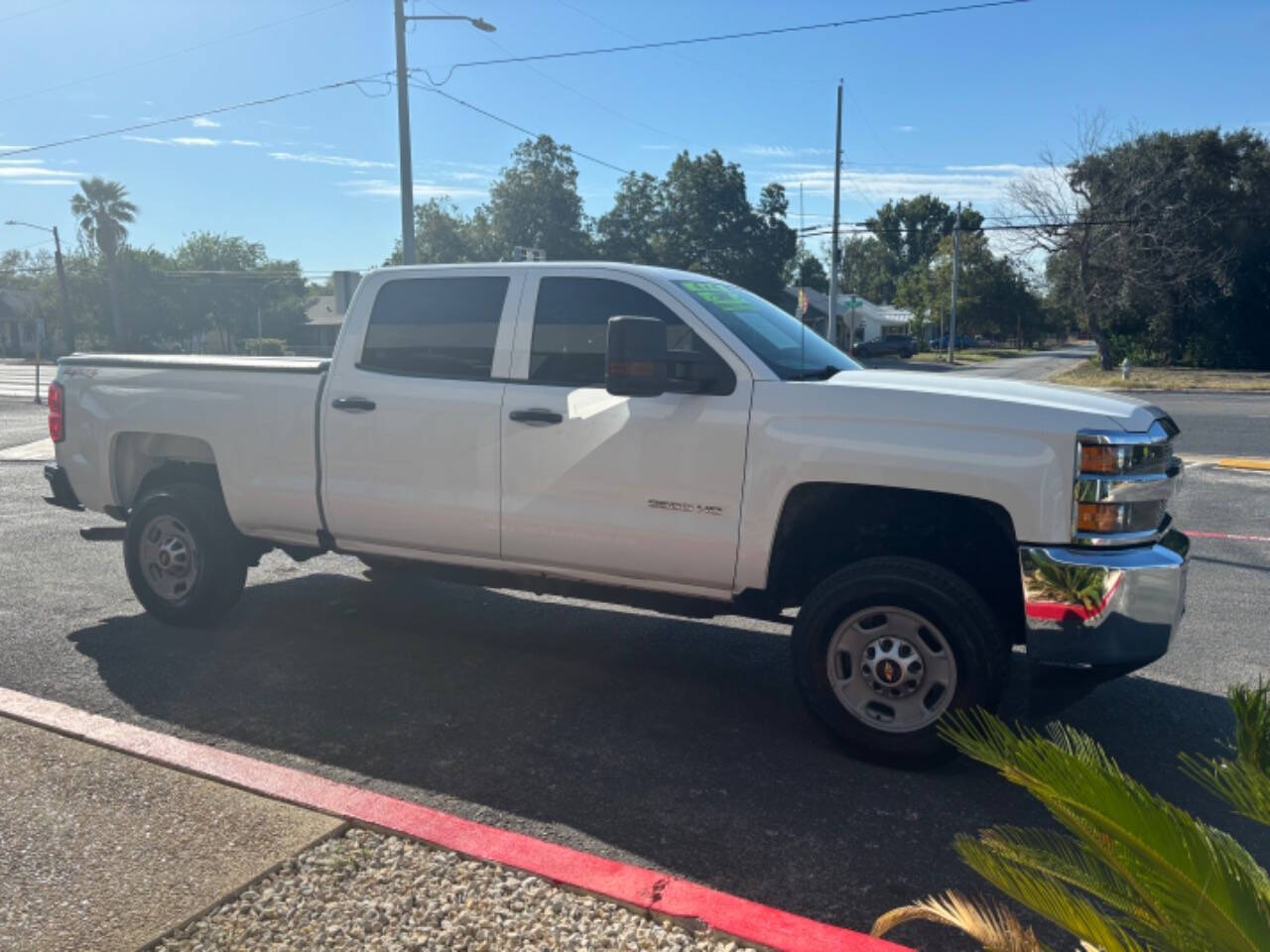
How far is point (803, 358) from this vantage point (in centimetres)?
501

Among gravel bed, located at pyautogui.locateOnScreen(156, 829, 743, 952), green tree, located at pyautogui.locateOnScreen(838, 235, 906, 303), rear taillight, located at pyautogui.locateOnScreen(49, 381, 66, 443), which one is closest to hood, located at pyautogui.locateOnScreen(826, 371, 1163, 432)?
gravel bed, located at pyautogui.locateOnScreen(156, 829, 743, 952)

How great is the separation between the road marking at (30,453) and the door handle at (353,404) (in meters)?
9.92

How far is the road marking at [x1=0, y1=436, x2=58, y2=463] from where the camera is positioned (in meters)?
14.1

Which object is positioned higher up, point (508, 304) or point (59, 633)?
point (508, 304)

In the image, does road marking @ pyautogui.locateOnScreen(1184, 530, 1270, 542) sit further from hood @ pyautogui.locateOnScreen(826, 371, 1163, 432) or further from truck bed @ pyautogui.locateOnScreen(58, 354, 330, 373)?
truck bed @ pyautogui.locateOnScreen(58, 354, 330, 373)

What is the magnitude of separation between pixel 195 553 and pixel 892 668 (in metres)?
3.95

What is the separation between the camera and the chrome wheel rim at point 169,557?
6031mm

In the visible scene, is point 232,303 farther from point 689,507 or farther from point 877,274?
point 689,507

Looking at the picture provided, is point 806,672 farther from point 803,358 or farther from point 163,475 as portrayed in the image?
point 163,475

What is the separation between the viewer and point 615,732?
465 cm

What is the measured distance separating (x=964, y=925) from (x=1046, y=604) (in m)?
2.07

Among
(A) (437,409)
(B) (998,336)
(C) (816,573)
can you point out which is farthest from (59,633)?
(B) (998,336)

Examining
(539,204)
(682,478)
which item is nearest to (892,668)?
(682,478)

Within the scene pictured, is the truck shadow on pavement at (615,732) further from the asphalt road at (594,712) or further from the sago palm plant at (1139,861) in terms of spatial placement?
the sago palm plant at (1139,861)
